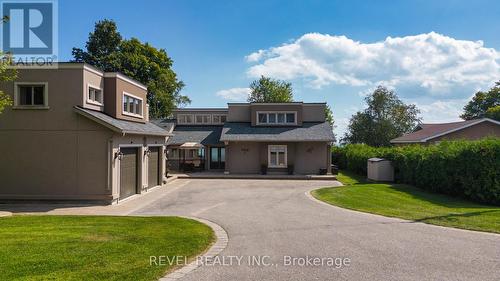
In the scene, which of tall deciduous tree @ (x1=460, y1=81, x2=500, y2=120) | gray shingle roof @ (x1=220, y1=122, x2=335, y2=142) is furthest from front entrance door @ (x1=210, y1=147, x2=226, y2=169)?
tall deciduous tree @ (x1=460, y1=81, x2=500, y2=120)

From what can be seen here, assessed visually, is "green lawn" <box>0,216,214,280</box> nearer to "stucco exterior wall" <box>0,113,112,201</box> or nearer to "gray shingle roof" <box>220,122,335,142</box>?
"stucco exterior wall" <box>0,113,112,201</box>

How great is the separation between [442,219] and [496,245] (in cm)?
337

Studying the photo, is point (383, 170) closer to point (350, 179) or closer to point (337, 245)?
point (350, 179)

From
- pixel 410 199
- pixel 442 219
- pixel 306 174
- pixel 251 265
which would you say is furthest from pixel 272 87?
pixel 251 265

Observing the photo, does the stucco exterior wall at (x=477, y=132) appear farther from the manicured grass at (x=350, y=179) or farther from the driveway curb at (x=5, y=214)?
the driveway curb at (x=5, y=214)

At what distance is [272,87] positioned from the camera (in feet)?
224

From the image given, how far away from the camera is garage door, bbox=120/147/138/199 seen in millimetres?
17422

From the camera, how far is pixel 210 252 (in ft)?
Result: 26.4

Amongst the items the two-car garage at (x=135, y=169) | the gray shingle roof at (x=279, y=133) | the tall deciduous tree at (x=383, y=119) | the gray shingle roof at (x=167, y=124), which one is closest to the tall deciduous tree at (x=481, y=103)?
the tall deciduous tree at (x=383, y=119)

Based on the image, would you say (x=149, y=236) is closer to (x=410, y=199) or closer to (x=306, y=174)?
(x=410, y=199)

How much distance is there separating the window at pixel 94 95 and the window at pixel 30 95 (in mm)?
1873

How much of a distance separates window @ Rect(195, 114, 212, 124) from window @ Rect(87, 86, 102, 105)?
19.5 m

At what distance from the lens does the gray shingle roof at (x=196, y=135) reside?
33.3 meters

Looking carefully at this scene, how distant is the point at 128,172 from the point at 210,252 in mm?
11509
